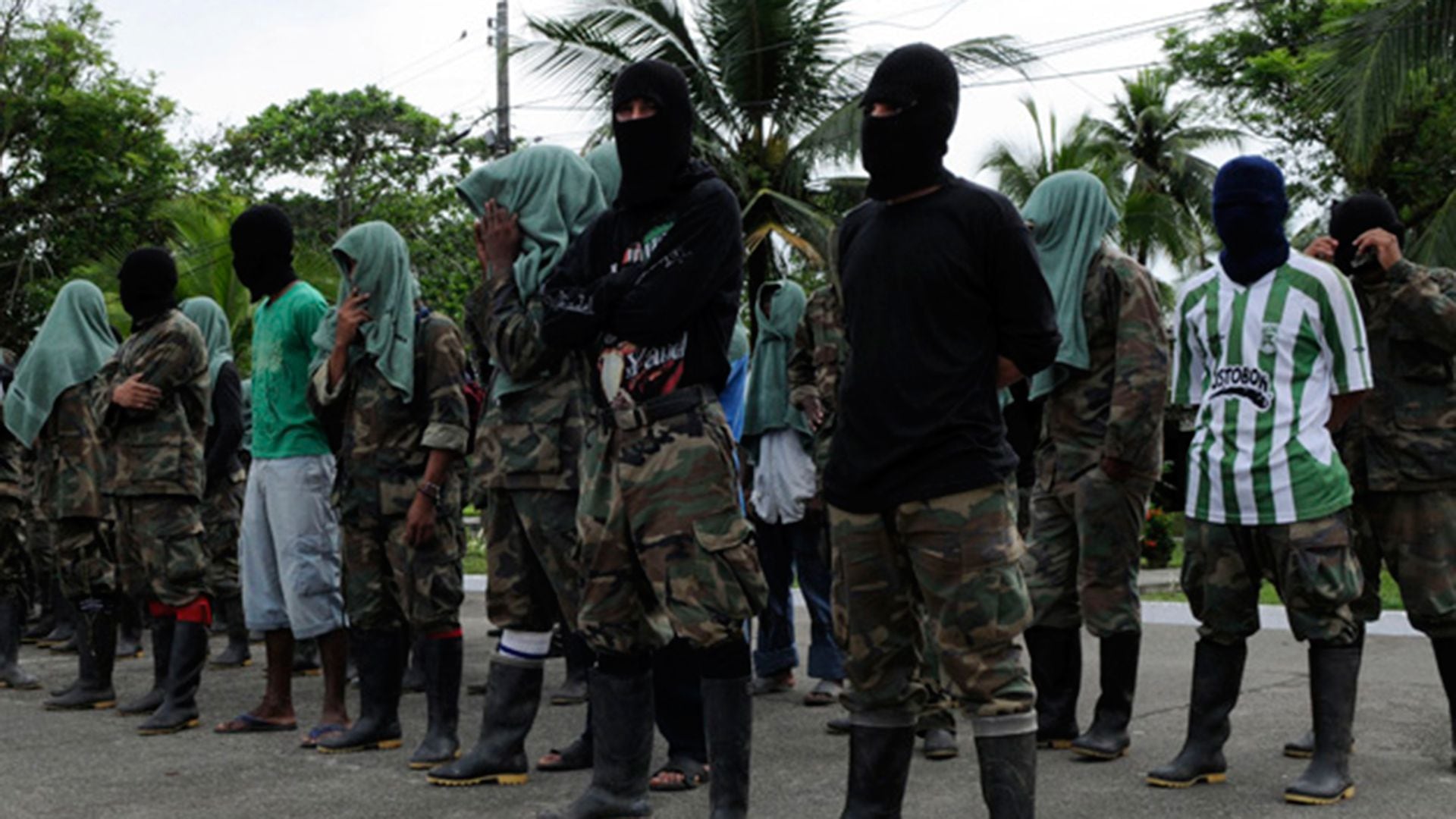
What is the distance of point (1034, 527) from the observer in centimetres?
590

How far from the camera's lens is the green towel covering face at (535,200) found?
5.24 metres

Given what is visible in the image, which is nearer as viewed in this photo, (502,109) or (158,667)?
(158,667)

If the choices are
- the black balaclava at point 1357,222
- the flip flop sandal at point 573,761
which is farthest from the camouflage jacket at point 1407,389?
the flip flop sandal at point 573,761

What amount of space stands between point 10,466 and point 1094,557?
20.2ft

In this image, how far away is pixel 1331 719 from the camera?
4.92 metres

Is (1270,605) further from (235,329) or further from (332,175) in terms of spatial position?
(332,175)

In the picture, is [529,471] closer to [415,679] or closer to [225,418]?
[415,679]

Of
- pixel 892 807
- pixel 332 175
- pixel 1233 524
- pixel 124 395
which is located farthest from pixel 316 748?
pixel 332 175

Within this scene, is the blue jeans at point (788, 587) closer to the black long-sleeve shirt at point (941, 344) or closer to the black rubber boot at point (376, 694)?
the black rubber boot at point (376, 694)

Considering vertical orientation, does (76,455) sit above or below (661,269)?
below

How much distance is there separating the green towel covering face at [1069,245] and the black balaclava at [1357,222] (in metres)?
0.86

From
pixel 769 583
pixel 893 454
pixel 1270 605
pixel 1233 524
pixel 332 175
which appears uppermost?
pixel 332 175

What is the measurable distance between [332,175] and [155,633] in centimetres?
3431

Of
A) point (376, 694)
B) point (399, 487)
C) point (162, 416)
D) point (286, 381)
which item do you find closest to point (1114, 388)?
point (399, 487)
